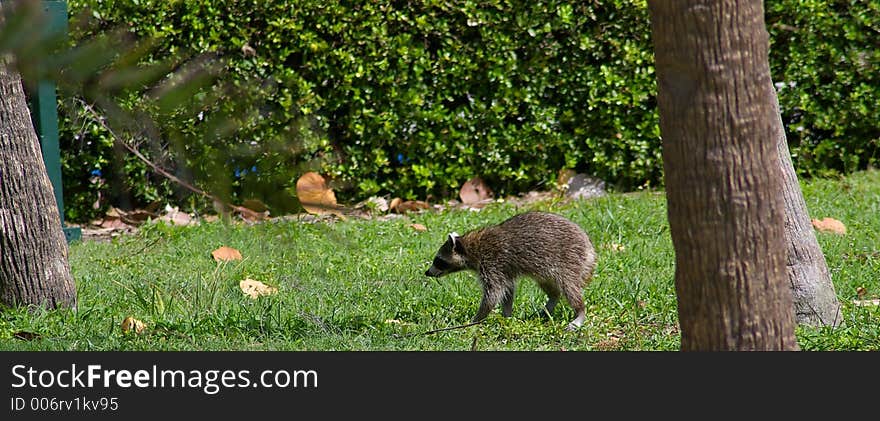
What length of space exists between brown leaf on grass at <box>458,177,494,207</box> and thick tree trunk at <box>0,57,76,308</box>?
4269 mm

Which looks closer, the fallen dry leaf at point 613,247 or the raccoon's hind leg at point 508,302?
the raccoon's hind leg at point 508,302

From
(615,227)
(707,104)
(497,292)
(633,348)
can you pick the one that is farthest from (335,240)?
(615,227)

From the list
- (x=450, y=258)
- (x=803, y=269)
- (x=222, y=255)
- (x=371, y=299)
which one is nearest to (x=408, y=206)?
(x=222, y=255)

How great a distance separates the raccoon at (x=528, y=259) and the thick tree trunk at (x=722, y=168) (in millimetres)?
2229

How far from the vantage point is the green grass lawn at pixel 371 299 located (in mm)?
4863

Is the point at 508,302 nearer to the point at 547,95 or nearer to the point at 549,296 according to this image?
the point at 549,296

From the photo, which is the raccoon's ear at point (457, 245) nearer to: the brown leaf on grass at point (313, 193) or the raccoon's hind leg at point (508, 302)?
the raccoon's hind leg at point (508, 302)

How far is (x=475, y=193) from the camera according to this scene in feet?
30.1

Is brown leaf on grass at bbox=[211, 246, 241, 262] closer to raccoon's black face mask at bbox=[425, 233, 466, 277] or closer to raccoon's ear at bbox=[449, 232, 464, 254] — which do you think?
raccoon's black face mask at bbox=[425, 233, 466, 277]

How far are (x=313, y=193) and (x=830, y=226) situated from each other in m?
6.67

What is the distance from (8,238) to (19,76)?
440 centimetres

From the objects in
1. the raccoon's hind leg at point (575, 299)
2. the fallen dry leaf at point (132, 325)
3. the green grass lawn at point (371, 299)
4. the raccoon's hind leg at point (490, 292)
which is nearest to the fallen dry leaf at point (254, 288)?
the green grass lawn at point (371, 299)

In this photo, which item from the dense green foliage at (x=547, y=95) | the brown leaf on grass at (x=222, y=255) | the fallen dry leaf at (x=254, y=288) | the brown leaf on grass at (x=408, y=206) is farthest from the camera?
the brown leaf on grass at (x=408, y=206)

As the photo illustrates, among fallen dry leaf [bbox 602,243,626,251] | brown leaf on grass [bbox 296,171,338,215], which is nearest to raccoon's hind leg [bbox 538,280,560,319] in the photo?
fallen dry leaf [bbox 602,243,626,251]
